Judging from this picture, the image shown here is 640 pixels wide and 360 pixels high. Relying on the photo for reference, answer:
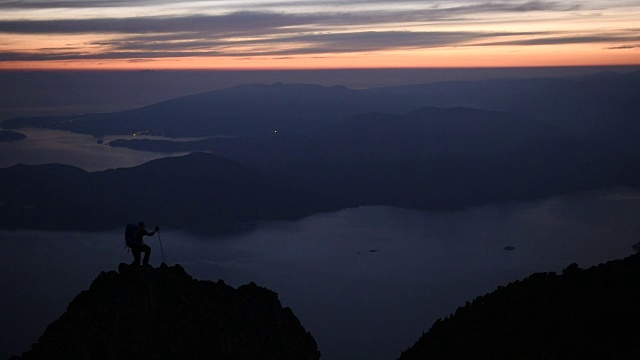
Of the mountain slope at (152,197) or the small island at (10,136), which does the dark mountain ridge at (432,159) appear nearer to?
the mountain slope at (152,197)

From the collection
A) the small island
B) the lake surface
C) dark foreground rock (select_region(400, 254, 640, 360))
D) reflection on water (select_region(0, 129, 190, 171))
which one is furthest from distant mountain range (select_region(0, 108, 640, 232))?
dark foreground rock (select_region(400, 254, 640, 360))

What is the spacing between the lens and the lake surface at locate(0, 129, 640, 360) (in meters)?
46.8

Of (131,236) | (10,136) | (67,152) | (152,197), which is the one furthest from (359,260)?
(10,136)

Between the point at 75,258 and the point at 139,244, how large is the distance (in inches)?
2189

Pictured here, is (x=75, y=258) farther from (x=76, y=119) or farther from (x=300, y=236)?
(x=76, y=119)

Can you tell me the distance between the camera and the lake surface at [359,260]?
46.8 meters

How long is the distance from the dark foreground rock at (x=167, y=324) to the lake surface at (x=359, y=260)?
87.6 ft

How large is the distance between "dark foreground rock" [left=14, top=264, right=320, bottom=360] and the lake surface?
26705 mm

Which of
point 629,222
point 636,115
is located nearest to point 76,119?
point 629,222

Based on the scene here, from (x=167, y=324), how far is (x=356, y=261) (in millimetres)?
53109

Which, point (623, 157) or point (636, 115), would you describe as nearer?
point (623, 157)

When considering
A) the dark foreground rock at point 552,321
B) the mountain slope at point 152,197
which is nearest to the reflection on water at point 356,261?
the mountain slope at point 152,197

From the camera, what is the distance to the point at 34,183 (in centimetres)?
9025

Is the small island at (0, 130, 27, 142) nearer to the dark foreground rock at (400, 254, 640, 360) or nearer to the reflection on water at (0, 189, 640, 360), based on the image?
the reflection on water at (0, 189, 640, 360)
